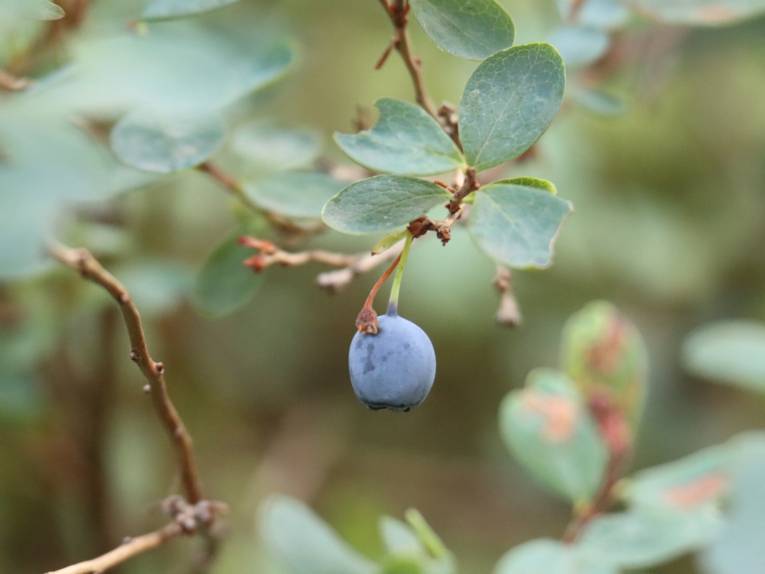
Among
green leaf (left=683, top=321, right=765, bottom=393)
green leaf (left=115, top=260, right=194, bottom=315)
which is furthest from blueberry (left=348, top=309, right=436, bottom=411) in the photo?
green leaf (left=683, top=321, right=765, bottom=393)

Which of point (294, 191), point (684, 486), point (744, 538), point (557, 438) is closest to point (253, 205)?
point (294, 191)

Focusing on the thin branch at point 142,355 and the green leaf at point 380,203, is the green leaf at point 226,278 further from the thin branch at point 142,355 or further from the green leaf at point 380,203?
the green leaf at point 380,203

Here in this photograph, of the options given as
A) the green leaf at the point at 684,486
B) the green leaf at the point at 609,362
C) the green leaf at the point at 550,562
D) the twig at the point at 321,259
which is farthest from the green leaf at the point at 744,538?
the twig at the point at 321,259

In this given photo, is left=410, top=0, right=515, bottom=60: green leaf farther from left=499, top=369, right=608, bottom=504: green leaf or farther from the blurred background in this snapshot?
the blurred background

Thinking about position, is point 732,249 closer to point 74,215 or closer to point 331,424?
point 331,424

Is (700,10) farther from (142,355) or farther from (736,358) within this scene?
(142,355)

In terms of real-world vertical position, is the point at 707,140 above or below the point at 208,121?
below

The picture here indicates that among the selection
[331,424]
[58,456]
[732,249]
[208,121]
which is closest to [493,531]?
[331,424]
